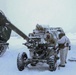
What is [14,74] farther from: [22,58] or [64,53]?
[64,53]

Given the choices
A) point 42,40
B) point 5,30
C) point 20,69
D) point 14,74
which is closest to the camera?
point 14,74

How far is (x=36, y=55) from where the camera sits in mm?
13594

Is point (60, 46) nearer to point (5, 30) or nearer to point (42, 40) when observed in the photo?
point (42, 40)

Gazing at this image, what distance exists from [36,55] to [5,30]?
6380 mm

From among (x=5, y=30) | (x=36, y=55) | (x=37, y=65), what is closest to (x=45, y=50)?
(x=36, y=55)

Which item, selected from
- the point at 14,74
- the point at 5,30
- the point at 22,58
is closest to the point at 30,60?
the point at 22,58

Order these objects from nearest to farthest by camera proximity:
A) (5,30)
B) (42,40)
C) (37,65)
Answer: (42,40), (37,65), (5,30)

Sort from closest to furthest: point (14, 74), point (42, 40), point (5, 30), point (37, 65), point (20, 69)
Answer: point (14, 74), point (20, 69), point (42, 40), point (37, 65), point (5, 30)

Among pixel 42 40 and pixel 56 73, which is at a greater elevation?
pixel 42 40

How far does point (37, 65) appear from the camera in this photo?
14.6m

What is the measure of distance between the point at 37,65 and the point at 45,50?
1.34 m

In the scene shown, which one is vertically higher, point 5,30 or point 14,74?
point 5,30

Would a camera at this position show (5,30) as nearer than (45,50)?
No

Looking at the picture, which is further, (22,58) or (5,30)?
(5,30)
